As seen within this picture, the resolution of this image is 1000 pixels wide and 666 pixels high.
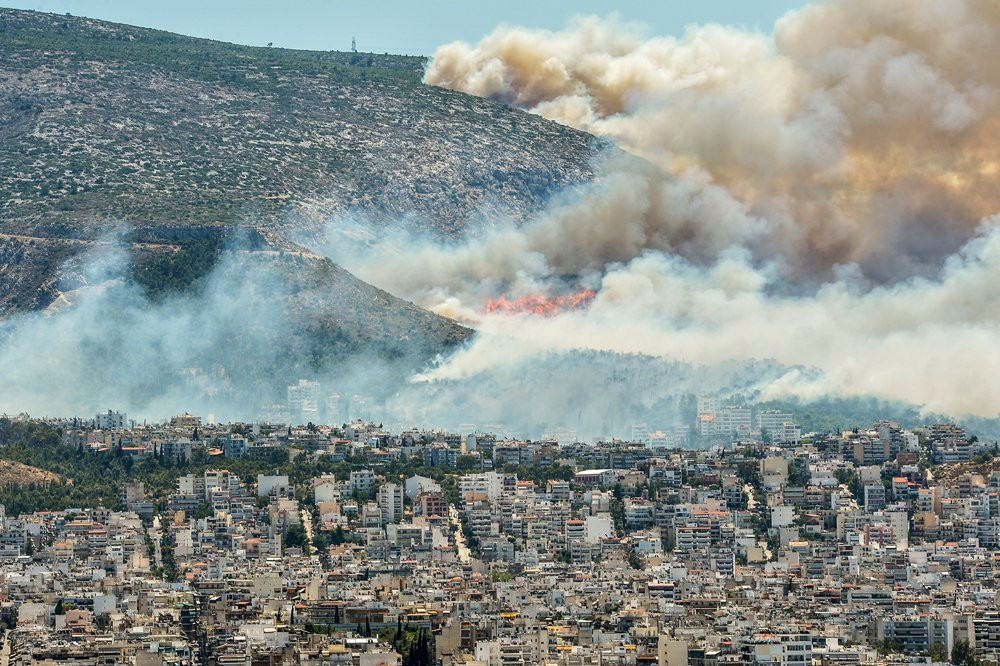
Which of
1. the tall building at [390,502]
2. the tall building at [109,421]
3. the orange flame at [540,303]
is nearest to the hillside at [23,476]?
the tall building at [109,421]

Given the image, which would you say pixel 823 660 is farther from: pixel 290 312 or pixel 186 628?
pixel 290 312

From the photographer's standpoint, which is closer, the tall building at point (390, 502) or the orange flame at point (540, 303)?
the tall building at point (390, 502)

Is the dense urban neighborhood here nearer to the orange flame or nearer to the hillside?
the hillside

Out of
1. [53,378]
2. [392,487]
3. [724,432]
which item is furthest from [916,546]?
[53,378]

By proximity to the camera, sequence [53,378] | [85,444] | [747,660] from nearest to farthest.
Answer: [747,660]
[85,444]
[53,378]

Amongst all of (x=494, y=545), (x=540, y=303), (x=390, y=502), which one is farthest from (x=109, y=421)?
(x=494, y=545)

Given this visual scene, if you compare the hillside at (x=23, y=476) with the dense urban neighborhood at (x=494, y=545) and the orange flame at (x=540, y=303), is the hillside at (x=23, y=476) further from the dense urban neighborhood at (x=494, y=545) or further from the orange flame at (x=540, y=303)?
the orange flame at (x=540, y=303)
